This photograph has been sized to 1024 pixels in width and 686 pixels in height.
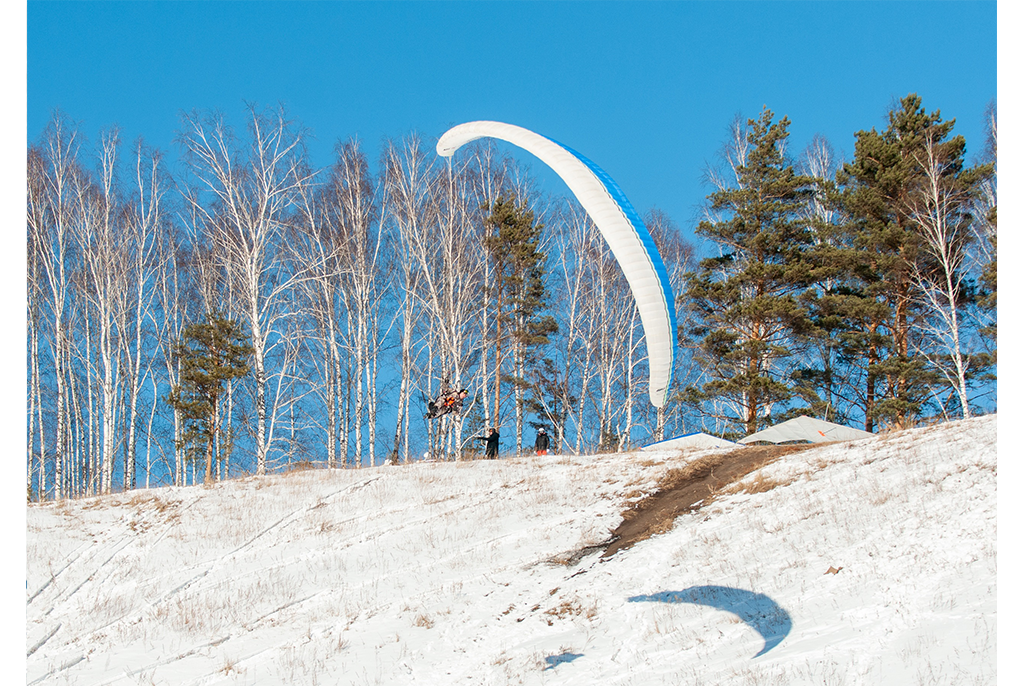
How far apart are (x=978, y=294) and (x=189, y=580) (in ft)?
73.4

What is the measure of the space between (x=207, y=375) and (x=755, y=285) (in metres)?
16.9

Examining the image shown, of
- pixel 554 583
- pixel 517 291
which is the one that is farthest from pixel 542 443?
pixel 554 583

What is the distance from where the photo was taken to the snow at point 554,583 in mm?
7816

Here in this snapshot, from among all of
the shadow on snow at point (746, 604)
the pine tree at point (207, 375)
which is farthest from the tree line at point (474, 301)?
the shadow on snow at point (746, 604)

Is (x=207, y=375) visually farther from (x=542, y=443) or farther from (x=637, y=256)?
(x=637, y=256)

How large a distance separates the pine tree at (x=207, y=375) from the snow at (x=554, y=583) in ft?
16.8

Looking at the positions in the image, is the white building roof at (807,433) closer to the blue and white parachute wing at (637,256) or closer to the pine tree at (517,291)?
the blue and white parachute wing at (637,256)

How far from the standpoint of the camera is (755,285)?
25812 millimetres

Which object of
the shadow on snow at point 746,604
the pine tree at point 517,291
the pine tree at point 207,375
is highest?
the pine tree at point 517,291

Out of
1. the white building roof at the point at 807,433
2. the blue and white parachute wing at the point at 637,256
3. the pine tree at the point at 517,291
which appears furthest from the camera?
the pine tree at the point at 517,291

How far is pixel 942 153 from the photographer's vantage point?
23500 millimetres

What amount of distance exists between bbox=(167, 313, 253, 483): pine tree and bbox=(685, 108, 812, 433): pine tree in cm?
1404

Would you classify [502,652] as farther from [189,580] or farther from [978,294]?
[978,294]

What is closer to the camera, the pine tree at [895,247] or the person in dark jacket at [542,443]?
the person in dark jacket at [542,443]
